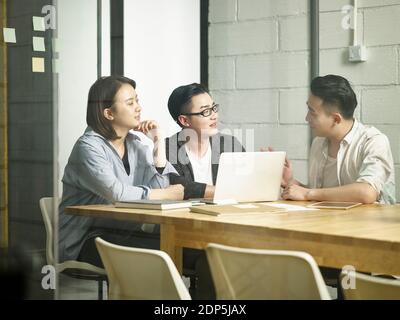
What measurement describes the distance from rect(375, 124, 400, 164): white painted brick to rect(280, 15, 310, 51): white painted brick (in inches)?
20.0

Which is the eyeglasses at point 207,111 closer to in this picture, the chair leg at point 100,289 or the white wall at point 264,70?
the white wall at point 264,70

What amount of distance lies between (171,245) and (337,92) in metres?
1.27

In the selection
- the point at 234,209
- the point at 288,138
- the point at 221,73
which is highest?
the point at 221,73

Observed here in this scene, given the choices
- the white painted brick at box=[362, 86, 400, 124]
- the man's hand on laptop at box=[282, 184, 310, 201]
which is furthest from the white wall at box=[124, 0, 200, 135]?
the white painted brick at box=[362, 86, 400, 124]

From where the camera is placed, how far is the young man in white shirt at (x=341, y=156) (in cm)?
292

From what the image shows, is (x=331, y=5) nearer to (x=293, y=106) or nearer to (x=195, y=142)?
(x=293, y=106)

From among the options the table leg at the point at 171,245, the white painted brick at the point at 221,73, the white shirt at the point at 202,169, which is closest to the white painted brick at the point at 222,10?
the white painted brick at the point at 221,73

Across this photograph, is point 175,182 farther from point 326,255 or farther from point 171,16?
point 326,255

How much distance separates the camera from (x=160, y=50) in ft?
8.77

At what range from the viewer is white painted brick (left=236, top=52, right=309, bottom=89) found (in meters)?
2.94

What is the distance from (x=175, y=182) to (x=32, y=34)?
0.74 meters

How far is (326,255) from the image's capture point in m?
1.97

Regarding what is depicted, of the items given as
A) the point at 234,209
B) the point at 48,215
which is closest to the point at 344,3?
the point at 234,209
